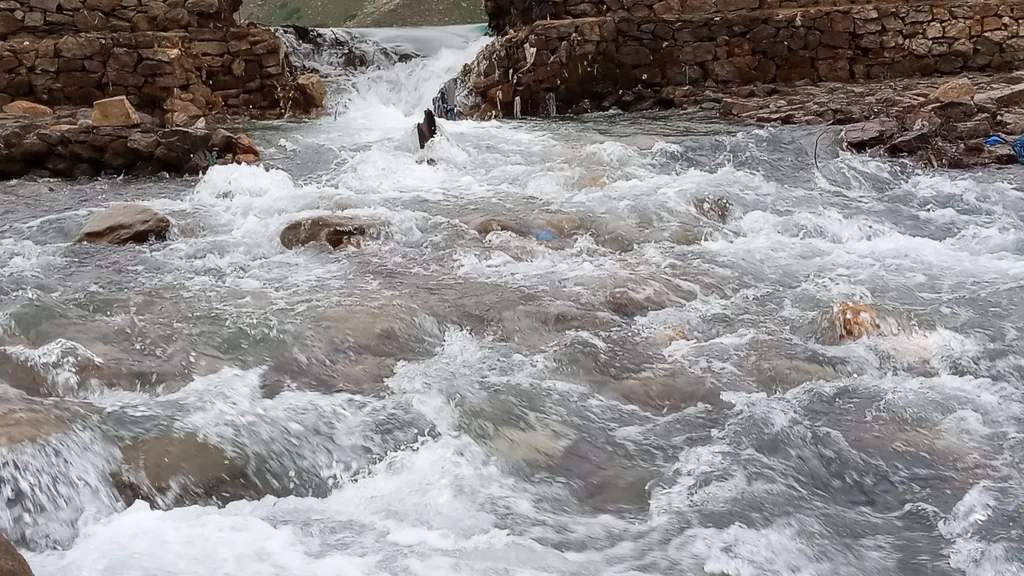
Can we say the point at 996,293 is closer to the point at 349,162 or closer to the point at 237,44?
the point at 349,162

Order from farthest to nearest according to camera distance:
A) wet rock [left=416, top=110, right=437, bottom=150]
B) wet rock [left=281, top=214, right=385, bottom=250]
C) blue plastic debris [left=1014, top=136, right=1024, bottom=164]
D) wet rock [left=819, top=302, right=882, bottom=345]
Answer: wet rock [left=416, top=110, right=437, bottom=150] → blue plastic debris [left=1014, top=136, right=1024, bottom=164] → wet rock [left=281, top=214, right=385, bottom=250] → wet rock [left=819, top=302, right=882, bottom=345]

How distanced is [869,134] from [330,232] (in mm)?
4399

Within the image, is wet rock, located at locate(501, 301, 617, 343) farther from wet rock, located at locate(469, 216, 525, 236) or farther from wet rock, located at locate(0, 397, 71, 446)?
wet rock, located at locate(0, 397, 71, 446)

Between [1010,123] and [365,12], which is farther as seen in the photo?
[365,12]

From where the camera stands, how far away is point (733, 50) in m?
10.1

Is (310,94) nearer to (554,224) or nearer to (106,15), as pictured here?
(106,15)

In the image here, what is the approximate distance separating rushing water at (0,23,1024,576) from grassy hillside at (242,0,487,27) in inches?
635

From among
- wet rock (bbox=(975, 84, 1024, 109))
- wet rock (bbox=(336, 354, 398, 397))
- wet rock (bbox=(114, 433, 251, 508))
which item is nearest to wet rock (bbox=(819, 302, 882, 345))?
wet rock (bbox=(336, 354, 398, 397))

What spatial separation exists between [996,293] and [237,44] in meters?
8.15

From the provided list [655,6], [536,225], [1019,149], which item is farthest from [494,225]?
[655,6]

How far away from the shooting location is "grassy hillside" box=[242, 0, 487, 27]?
21.0 metres

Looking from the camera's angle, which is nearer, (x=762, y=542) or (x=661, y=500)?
(x=762, y=542)

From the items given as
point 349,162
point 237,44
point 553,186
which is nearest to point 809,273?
point 553,186

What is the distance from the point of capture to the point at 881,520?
238cm
